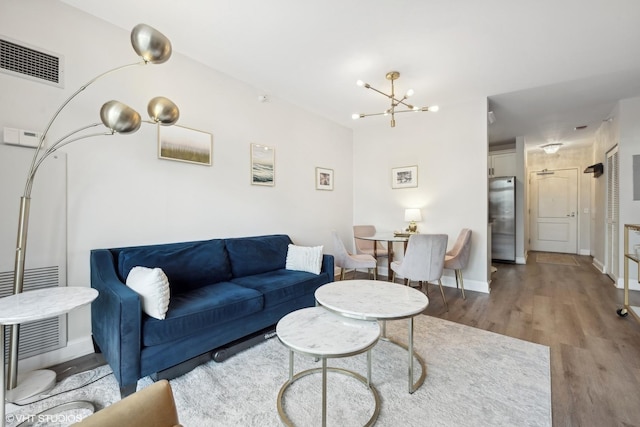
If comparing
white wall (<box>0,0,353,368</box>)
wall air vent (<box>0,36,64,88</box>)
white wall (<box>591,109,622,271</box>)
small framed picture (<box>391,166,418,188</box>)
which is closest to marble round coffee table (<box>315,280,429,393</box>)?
white wall (<box>0,0,353,368</box>)

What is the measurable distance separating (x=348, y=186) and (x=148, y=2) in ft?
11.7

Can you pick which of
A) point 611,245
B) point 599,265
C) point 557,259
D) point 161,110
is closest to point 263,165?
point 161,110

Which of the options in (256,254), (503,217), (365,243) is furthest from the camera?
(503,217)

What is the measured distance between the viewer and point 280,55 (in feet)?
8.85

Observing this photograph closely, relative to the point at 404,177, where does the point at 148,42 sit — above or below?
above

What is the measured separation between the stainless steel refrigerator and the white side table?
6.47 meters

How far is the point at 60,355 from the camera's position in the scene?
78.5 inches

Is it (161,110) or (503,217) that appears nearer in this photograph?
(161,110)

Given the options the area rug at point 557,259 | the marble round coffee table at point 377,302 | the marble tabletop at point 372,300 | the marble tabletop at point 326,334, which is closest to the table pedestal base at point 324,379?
the marble tabletop at point 326,334

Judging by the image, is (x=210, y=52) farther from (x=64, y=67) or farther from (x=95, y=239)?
(x=95, y=239)

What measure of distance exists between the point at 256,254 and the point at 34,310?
1.77 metres

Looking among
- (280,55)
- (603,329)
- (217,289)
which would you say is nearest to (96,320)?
(217,289)

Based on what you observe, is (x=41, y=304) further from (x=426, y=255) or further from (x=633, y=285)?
(x=633, y=285)

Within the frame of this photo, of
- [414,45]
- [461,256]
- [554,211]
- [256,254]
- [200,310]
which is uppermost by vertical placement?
[414,45]
